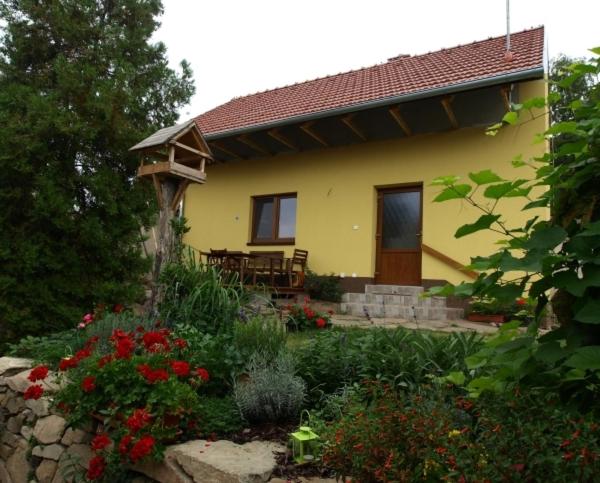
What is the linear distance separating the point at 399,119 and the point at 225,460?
7.08 meters

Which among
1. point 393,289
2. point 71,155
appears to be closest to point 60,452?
point 71,155

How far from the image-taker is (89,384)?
2.80 meters

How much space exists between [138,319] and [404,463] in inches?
131

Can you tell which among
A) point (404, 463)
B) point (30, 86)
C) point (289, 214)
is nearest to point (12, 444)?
point (404, 463)

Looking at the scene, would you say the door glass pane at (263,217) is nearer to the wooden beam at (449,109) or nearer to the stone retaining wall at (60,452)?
the wooden beam at (449,109)

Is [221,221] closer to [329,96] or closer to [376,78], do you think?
[329,96]

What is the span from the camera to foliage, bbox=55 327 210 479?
2.53 m

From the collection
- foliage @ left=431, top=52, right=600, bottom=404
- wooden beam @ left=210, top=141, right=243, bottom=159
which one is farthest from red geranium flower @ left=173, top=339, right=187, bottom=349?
wooden beam @ left=210, top=141, right=243, bottom=159

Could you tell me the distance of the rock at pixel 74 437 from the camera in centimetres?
318

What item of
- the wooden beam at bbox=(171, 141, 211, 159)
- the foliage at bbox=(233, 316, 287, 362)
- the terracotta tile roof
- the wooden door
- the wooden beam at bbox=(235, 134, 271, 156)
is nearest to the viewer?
the foliage at bbox=(233, 316, 287, 362)

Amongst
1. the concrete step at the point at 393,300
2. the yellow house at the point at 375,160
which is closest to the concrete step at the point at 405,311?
the concrete step at the point at 393,300

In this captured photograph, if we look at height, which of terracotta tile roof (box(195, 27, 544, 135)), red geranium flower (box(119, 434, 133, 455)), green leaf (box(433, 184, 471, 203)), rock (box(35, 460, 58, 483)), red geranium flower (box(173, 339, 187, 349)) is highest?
terracotta tile roof (box(195, 27, 544, 135))

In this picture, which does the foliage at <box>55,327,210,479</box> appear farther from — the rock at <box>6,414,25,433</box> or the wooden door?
the wooden door

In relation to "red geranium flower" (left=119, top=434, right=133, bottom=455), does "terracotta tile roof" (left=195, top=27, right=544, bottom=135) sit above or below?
above
